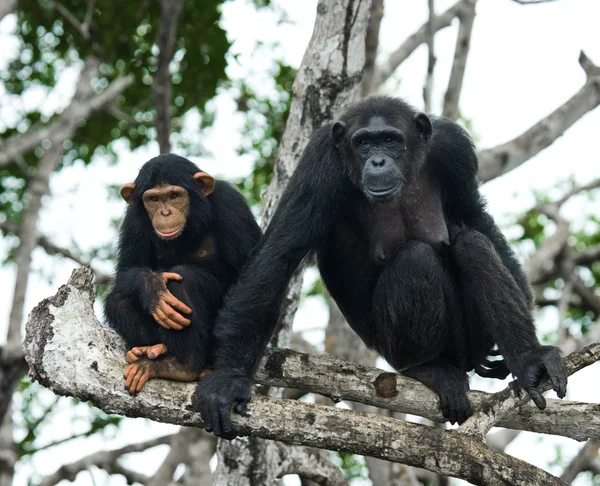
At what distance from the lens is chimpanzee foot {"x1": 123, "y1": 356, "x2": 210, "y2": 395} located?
18.4 feet

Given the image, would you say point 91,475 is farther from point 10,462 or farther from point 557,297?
point 557,297

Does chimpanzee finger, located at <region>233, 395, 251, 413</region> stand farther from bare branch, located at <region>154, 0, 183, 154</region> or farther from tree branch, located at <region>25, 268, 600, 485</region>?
bare branch, located at <region>154, 0, 183, 154</region>

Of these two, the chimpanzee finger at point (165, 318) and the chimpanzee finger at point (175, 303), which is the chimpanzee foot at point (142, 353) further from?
the chimpanzee finger at point (175, 303)

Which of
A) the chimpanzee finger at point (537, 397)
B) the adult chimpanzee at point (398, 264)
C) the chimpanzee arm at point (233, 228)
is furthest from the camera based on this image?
the chimpanzee arm at point (233, 228)

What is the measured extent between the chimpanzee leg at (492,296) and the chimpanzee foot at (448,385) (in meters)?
0.38

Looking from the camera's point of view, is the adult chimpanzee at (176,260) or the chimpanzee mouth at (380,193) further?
the chimpanzee mouth at (380,193)

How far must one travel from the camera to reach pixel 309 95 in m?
7.63

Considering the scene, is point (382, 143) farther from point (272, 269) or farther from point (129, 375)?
point (129, 375)

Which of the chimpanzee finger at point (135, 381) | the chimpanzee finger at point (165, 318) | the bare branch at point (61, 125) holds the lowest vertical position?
the chimpanzee finger at point (135, 381)

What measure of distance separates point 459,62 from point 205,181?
5965 mm

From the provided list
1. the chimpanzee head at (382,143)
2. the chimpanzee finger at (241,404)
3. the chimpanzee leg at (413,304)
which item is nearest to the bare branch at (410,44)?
the chimpanzee head at (382,143)

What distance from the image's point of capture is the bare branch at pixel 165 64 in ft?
33.4

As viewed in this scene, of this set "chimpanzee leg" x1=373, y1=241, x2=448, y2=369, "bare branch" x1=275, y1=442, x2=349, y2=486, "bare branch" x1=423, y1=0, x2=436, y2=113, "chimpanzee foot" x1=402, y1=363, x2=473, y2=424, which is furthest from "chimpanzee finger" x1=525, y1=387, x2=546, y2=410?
"bare branch" x1=423, y1=0, x2=436, y2=113

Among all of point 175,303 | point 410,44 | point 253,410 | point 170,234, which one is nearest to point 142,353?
point 175,303
